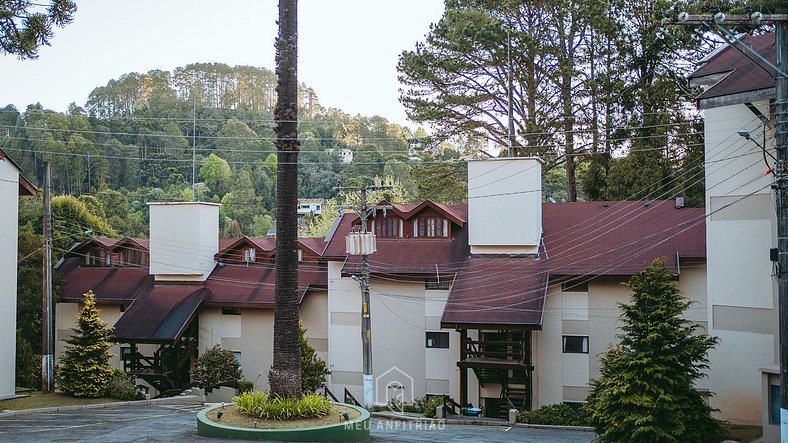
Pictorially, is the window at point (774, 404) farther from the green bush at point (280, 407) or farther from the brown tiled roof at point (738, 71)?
the green bush at point (280, 407)

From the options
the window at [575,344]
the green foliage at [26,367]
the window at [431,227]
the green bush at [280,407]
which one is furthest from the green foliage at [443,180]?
the green bush at [280,407]

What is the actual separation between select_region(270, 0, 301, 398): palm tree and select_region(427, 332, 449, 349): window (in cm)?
1411

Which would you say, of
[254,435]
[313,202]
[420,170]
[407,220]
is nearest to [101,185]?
[313,202]

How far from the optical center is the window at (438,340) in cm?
3269

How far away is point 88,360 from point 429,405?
48.0ft

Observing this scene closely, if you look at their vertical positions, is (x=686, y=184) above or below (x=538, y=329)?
above

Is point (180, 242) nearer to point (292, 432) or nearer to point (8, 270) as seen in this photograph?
point (8, 270)

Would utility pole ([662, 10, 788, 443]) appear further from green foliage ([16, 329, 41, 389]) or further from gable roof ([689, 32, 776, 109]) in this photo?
green foliage ([16, 329, 41, 389])

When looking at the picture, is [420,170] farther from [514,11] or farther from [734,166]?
[734,166]

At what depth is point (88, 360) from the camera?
3228 centimetres

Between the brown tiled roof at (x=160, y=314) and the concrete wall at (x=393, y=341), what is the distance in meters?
6.91

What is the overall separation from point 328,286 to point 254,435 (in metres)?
18.0

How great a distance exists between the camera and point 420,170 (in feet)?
142

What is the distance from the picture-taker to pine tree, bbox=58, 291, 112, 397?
105ft
